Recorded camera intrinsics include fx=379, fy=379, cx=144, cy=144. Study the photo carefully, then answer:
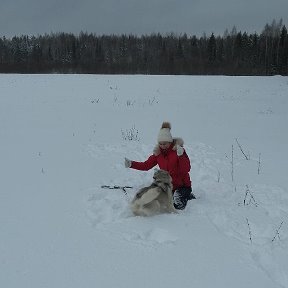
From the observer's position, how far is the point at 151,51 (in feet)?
238

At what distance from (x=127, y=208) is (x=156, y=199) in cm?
43

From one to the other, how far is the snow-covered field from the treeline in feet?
143

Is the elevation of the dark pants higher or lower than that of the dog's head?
lower

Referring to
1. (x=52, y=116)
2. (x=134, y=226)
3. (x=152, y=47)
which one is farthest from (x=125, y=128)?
(x=152, y=47)

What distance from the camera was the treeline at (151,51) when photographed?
56.5 m

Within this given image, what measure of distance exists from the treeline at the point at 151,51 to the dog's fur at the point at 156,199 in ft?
157

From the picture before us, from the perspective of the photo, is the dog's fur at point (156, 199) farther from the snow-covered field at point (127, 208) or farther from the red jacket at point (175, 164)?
the red jacket at point (175, 164)

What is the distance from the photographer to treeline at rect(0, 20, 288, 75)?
56500 mm

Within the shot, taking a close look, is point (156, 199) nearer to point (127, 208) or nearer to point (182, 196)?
point (127, 208)

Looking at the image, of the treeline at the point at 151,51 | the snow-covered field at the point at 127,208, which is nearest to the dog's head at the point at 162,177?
the snow-covered field at the point at 127,208

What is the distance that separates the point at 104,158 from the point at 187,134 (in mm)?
3097

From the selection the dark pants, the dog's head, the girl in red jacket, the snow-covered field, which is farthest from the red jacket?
the dog's head

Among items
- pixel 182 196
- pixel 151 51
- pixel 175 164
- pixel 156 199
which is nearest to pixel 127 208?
pixel 156 199

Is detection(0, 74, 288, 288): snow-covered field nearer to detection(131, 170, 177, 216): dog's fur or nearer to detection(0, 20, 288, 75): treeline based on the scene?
detection(131, 170, 177, 216): dog's fur
